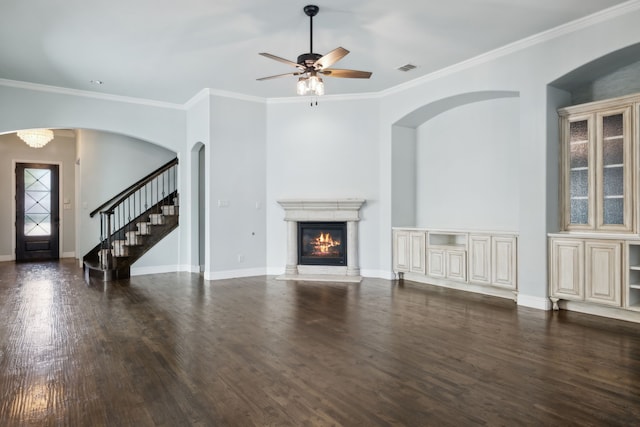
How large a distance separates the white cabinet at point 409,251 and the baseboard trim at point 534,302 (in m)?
1.63

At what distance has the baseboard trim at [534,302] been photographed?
16.1 feet

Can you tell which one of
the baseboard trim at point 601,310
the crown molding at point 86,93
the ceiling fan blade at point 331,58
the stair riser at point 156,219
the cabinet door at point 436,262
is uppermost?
the crown molding at point 86,93

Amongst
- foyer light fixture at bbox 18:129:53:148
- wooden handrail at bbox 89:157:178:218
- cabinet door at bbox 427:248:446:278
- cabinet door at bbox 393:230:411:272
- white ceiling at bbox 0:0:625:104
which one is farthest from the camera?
foyer light fixture at bbox 18:129:53:148

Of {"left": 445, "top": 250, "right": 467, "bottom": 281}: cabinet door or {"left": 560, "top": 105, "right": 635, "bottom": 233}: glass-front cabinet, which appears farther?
{"left": 445, "top": 250, "right": 467, "bottom": 281}: cabinet door

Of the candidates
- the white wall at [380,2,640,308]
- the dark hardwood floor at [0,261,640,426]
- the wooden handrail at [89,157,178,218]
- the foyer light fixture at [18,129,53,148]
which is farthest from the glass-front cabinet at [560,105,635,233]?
the foyer light fixture at [18,129,53,148]

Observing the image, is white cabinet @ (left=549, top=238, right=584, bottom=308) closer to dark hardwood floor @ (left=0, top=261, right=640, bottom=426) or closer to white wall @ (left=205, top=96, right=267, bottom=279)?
dark hardwood floor @ (left=0, top=261, right=640, bottom=426)

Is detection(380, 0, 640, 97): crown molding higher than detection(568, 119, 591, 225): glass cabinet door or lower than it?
higher

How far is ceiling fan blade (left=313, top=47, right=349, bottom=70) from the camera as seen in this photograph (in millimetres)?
3975

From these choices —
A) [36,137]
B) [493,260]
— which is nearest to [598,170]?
[493,260]

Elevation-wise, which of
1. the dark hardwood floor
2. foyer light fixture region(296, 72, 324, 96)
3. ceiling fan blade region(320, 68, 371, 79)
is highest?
ceiling fan blade region(320, 68, 371, 79)

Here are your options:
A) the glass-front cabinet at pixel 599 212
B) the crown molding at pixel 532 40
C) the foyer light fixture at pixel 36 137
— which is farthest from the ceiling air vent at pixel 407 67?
the foyer light fixture at pixel 36 137

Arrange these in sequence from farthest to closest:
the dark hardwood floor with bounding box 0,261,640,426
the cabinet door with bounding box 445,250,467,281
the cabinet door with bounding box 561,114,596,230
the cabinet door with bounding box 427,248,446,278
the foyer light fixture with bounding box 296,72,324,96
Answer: the cabinet door with bounding box 427,248,446,278 < the cabinet door with bounding box 445,250,467,281 < the cabinet door with bounding box 561,114,596,230 < the foyer light fixture with bounding box 296,72,324,96 < the dark hardwood floor with bounding box 0,261,640,426

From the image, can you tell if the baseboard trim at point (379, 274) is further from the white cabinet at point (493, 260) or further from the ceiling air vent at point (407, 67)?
the ceiling air vent at point (407, 67)

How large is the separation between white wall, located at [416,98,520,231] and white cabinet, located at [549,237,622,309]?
1096 mm
